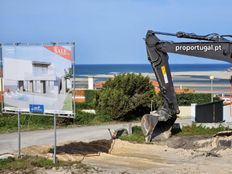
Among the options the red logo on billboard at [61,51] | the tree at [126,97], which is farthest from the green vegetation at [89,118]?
the red logo on billboard at [61,51]

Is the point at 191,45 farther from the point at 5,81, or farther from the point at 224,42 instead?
the point at 5,81

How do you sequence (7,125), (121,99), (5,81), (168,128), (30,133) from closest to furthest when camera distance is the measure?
(5,81) < (168,128) < (30,133) < (7,125) < (121,99)

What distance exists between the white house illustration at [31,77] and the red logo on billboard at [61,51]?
15.0 inches

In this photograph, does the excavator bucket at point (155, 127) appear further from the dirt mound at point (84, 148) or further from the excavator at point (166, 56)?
the dirt mound at point (84, 148)

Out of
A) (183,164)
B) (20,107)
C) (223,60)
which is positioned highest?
(223,60)

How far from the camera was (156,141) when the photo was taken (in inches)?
744

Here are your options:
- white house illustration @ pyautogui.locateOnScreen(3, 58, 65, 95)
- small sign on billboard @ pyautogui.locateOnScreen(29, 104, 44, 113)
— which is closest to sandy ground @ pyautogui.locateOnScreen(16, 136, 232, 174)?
small sign on billboard @ pyautogui.locateOnScreen(29, 104, 44, 113)

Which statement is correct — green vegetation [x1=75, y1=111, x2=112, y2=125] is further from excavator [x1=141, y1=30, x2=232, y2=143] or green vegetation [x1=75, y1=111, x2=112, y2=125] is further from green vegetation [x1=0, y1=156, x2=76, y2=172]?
green vegetation [x1=0, y1=156, x2=76, y2=172]

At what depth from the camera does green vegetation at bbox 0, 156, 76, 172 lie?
46.4ft

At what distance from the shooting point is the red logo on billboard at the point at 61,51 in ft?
48.0

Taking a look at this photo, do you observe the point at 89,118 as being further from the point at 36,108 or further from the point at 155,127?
the point at 36,108

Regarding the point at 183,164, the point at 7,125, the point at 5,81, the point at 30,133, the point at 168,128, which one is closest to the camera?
the point at 183,164

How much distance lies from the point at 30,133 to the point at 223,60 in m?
9.75

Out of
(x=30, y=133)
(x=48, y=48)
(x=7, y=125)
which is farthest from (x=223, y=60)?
(x=7, y=125)
